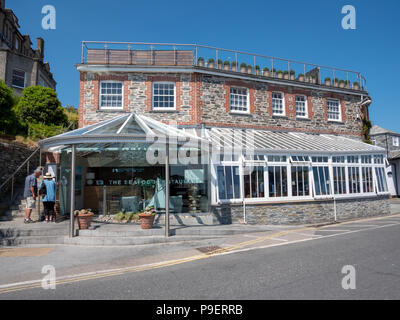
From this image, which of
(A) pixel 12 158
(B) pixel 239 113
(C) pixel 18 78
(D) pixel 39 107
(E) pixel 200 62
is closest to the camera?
(A) pixel 12 158

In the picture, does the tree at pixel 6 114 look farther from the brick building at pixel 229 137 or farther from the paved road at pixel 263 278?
the paved road at pixel 263 278

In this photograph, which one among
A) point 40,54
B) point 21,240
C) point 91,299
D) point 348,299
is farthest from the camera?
point 40,54

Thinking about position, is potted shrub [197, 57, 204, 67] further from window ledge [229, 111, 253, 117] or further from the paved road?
the paved road

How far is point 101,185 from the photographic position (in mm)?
11055

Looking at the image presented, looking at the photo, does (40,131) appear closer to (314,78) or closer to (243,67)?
(243,67)

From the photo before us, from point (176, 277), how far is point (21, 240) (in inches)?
224

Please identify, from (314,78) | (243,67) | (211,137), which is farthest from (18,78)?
(314,78)

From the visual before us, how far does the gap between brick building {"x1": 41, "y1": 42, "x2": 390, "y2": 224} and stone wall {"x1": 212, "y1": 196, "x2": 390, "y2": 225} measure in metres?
0.05

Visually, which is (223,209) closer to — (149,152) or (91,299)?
(149,152)

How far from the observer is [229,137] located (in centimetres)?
1330

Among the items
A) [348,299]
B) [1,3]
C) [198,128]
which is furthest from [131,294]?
[1,3]

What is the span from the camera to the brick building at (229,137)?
10938 mm

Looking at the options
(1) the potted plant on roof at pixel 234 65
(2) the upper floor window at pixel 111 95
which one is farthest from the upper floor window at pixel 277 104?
(2) the upper floor window at pixel 111 95

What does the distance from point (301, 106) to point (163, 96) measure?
29.0 feet
